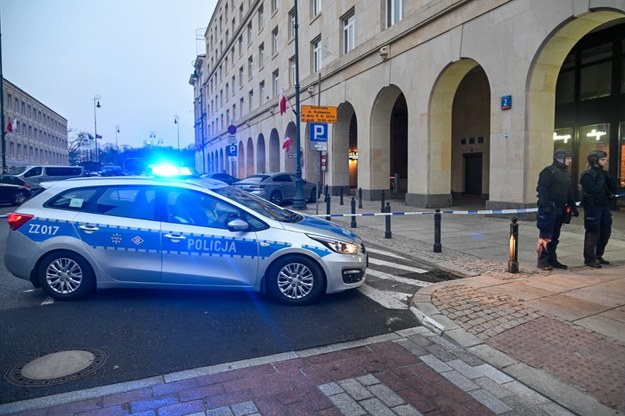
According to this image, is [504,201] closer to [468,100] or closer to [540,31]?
[540,31]

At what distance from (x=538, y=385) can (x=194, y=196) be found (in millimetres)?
4249

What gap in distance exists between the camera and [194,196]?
19.0 feet

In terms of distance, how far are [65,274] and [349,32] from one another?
23.2 meters

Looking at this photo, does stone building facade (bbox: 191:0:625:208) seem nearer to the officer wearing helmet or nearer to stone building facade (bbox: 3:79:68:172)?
the officer wearing helmet

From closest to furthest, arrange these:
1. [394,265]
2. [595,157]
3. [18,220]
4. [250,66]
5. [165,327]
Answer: [165,327], [18,220], [595,157], [394,265], [250,66]

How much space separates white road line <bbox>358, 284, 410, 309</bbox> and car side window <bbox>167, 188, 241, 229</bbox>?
6.81ft

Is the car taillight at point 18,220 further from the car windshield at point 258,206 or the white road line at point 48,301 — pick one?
the car windshield at point 258,206

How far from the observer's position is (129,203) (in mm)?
5797

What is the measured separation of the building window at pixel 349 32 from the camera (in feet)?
81.8

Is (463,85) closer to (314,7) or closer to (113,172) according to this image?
(314,7)

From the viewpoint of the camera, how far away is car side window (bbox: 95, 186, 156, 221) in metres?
5.76

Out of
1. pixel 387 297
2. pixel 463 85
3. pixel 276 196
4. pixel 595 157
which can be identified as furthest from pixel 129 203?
pixel 463 85

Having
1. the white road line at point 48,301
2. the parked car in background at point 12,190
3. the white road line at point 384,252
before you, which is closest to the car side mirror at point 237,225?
the white road line at point 48,301

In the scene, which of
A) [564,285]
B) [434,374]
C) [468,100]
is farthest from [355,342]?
[468,100]
